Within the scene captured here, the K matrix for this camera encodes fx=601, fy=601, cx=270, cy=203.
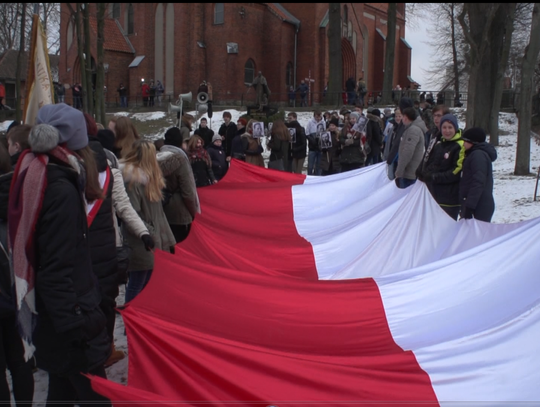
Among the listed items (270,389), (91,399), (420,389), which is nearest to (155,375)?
(91,399)

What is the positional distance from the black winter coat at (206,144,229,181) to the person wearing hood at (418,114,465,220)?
15.7 ft

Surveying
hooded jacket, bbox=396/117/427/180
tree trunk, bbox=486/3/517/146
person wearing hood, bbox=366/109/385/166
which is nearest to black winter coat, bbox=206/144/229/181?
hooded jacket, bbox=396/117/427/180

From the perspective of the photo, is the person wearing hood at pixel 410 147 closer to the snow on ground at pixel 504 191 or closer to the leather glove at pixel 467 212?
the leather glove at pixel 467 212

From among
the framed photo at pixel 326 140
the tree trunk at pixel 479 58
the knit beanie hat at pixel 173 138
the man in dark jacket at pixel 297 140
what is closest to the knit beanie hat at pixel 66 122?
the knit beanie hat at pixel 173 138

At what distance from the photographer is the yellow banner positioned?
5652mm

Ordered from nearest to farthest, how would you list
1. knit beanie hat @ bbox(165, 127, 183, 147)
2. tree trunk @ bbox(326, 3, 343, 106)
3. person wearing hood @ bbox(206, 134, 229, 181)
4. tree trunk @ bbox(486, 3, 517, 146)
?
knit beanie hat @ bbox(165, 127, 183, 147), person wearing hood @ bbox(206, 134, 229, 181), tree trunk @ bbox(486, 3, 517, 146), tree trunk @ bbox(326, 3, 343, 106)

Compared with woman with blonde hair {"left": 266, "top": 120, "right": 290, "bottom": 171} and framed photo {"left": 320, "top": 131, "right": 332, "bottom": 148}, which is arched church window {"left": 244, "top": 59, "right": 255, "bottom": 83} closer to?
framed photo {"left": 320, "top": 131, "right": 332, "bottom": 148}

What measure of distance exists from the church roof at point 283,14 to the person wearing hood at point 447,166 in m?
34.2

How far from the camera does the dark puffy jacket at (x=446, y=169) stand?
24.3 feet

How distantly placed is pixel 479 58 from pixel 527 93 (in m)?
3.96

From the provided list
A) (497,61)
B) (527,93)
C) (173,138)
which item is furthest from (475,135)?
(497,61)

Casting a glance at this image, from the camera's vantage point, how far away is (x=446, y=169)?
7.54 metres

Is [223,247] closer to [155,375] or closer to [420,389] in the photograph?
[155,375]

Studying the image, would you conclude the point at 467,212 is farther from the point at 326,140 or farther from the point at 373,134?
the point at 326,140
